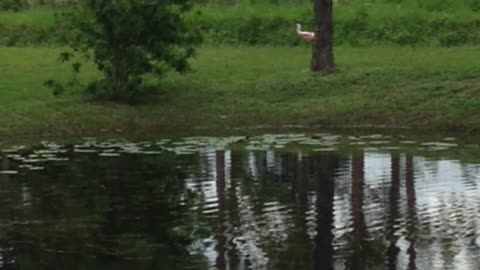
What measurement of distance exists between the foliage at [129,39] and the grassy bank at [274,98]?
662 millimetres

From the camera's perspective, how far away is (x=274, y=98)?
24.8 meters

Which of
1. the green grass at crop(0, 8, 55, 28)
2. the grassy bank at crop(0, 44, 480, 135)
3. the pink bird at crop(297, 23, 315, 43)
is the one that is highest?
the green grass at crop(0, 8, 55, 28)

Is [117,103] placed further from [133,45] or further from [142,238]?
[142,238]

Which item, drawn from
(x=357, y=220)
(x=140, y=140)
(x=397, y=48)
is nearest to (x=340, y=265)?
(x=357, y=220)

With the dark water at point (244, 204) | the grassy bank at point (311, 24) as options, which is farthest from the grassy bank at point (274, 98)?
the grassy bank at point (311, 24)

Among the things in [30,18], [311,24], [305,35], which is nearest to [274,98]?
[305,35]

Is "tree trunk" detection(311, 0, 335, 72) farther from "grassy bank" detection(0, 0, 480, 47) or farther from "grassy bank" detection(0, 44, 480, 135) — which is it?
"grassy bank" detection(0, 0, 480, 47)

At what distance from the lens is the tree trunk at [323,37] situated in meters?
26.2

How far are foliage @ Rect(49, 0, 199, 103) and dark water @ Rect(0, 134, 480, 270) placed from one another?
13.1 feet

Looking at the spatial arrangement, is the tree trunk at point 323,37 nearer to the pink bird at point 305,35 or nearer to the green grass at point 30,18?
the pink bird at point 305,35

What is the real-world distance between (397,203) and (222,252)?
3.48 m

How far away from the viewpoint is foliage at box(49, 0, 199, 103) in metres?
24.0

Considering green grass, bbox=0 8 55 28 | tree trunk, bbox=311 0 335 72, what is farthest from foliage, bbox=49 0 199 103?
green grass, bbox=0 8 55 28

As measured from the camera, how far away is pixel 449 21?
32.2 meters
